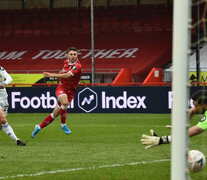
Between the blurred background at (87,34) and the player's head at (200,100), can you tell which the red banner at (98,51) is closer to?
the blurred background at (87,34)

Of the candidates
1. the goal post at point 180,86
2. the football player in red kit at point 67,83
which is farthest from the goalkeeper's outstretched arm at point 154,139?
the football player in red kit at point 67,83

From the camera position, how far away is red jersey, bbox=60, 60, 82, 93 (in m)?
12.6

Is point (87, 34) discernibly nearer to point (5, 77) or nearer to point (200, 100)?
point (5, 77)

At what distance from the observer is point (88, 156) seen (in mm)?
9133

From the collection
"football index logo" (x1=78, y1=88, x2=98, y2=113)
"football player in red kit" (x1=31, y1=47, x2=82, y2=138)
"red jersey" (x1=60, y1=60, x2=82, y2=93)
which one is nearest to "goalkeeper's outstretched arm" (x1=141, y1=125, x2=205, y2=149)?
"football player in red kit" (x1=31, y1=47, x2=82, y2=138)

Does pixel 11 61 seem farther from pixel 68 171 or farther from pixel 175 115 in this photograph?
pixel 175 115

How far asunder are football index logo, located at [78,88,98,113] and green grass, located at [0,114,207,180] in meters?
6.70

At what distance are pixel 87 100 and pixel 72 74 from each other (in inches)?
367

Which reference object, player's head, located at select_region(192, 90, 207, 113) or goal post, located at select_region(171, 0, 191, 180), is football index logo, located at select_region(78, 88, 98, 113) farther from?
goal post, located at select_region(171, 0, 191, 180)

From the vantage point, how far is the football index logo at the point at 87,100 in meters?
21.7

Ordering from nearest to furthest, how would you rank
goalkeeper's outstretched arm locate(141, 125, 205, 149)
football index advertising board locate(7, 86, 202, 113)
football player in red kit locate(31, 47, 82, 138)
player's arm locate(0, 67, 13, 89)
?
1. goalkeeper's outstretched arm locate(141, 125, 205, 149)
2. player's arm locate(0, 67, 13, 89)
3. football player in red kit locate(31, 47, 82, 138)
4. football index advertising board locate(7, 86, 202, 113)

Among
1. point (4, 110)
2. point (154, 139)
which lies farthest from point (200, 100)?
point (4, 110)

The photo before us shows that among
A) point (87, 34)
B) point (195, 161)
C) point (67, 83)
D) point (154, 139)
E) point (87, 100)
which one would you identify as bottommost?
point (87, 100)

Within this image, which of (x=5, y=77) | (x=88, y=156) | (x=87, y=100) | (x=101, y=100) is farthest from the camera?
(x=87, y=100)
